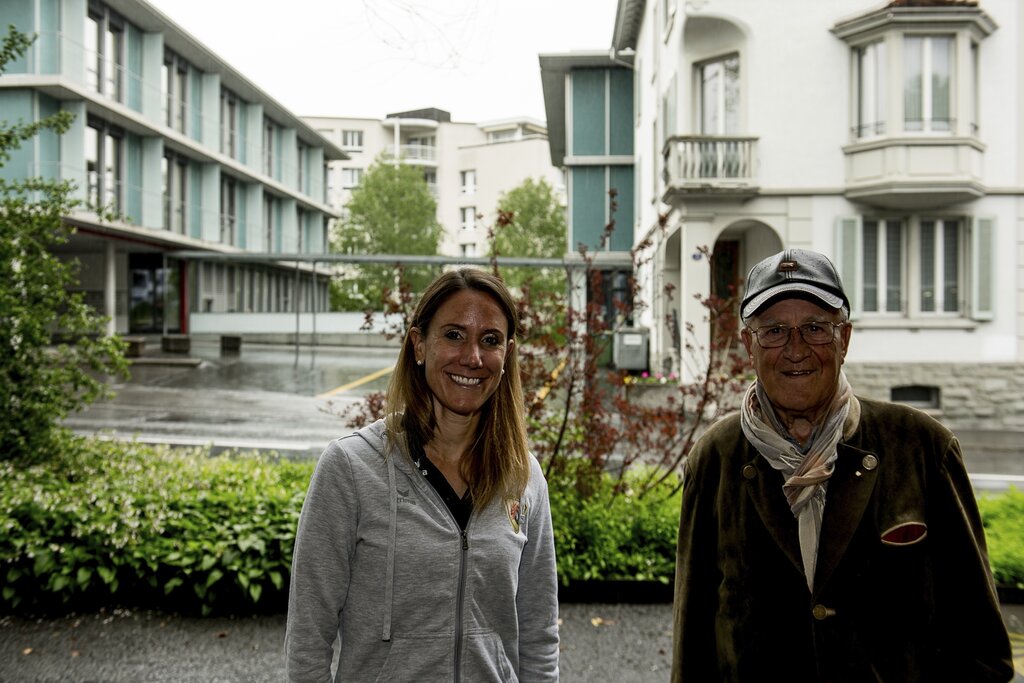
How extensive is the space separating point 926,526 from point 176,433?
12572 millimetres

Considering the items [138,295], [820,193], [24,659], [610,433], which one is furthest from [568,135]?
[24,659]

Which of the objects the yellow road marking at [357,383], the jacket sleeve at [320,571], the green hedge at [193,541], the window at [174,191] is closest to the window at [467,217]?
the window at [174,191]

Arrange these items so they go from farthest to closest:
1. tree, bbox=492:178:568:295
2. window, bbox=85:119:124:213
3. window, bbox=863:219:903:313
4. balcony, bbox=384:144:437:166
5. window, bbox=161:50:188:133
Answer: balcony, bbox=384:144:437:166 → tree, bbox=492:178:568:295 → window, bbox=161:50:188:133 → window, bbox=85:119:124:213 → window, bbox=863:219:903:313

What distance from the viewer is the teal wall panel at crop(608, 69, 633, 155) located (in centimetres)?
2897

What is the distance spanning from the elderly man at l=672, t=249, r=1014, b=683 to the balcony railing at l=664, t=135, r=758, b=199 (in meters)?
14.5

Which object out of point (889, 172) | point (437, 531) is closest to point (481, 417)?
point (437, 531)

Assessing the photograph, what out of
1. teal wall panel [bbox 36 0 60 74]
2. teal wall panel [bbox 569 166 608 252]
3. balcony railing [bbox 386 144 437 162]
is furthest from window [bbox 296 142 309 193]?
balcony railing [bbox 386 144 437 162]

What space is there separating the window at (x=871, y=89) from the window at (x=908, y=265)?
5.85ft

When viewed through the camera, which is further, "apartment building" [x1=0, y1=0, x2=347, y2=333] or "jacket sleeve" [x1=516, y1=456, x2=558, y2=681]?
"apartment building" [x1=0, y1=0, x2=347, y2=333]

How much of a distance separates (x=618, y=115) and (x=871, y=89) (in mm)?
13804

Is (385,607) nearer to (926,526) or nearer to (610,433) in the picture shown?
(926,526)

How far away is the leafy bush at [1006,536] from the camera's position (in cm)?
541

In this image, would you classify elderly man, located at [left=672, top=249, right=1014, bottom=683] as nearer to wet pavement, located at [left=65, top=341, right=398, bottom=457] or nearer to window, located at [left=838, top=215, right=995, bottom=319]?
wet pavement, located at [left=65, top=341, right=398, bottom=457]

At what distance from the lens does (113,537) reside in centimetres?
512
